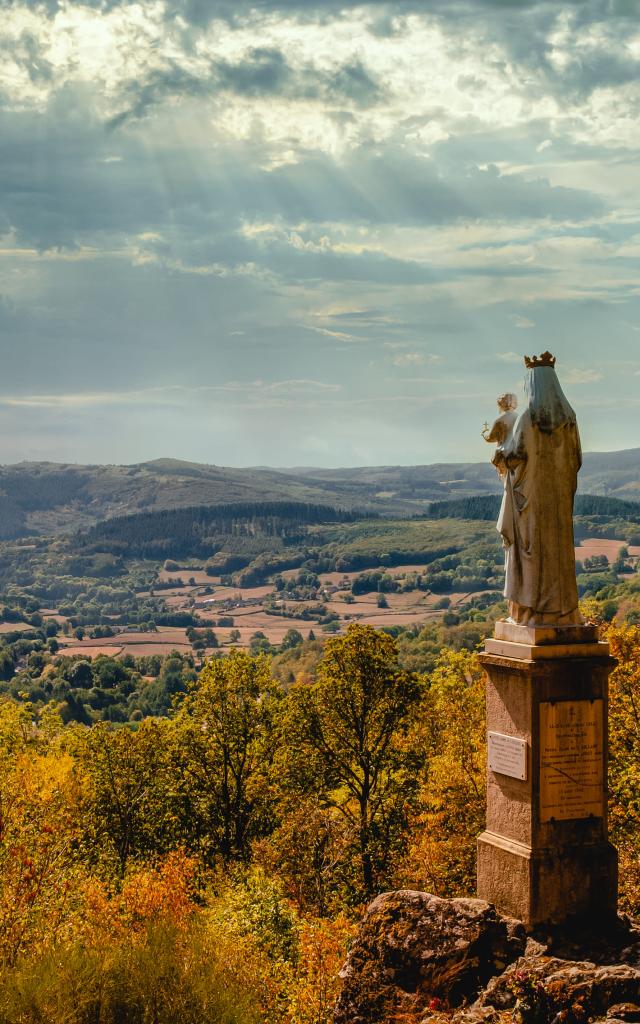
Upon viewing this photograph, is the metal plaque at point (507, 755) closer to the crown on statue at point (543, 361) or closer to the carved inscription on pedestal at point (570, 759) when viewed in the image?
the carved inscription on pedestal at point (570, 759)

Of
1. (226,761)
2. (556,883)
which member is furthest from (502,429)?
(226,761)

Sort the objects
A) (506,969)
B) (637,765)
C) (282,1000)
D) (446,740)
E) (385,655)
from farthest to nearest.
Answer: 1. (446,740)
2. (385,655)
3. (637,765)
4. (282,1000)
5. (506,969)

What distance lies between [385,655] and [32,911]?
12428 millimetres

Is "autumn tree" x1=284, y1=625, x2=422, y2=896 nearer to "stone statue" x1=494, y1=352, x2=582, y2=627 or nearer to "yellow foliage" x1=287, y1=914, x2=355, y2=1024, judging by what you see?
"yellow foliage" x1=287, y1=914, x2=355, y2=1024

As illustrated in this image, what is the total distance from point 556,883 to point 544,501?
5722 mm

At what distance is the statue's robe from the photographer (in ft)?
48.7

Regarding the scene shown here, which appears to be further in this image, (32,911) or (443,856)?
(443,856)

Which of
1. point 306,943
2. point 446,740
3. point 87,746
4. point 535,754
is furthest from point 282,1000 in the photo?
A: point 87,746

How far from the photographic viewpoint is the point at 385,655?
28.5 metres

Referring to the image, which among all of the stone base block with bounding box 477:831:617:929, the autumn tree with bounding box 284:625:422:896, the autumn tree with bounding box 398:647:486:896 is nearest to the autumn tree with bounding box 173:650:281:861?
the autumn tree with bounding box 284:625:422:896

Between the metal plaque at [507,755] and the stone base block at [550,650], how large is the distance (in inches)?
49.6

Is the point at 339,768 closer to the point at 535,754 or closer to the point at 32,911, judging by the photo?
the point at 32,911

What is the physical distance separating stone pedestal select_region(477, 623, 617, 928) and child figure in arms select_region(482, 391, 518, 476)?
274 centimetres

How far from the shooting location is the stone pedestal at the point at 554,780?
14234mm
